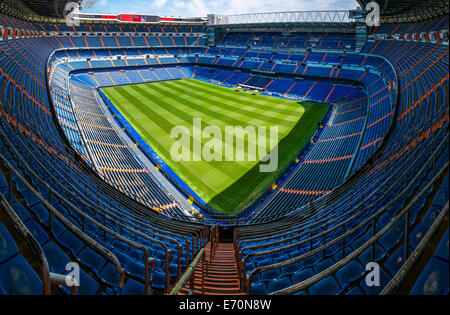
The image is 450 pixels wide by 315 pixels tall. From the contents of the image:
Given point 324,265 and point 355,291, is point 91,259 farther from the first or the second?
point 324,265

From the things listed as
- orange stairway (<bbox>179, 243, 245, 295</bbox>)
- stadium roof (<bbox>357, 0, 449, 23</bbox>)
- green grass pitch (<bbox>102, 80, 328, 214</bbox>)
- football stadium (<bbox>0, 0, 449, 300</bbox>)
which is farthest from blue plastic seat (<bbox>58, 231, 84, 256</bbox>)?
stadium roof (<bbox>357, 0, 449, 23</bbox>)

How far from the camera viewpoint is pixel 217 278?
21.1ft

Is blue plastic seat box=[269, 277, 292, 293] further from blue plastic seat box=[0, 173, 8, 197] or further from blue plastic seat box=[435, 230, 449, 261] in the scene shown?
blue plastic seat box=[0, 173, 8, 197]

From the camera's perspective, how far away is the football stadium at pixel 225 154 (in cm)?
435

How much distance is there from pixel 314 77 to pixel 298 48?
10.3 metres

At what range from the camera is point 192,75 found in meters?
57.0

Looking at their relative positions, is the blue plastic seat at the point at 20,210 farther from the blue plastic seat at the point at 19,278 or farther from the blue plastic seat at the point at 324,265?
the blue plastic seat at the point at 324,265

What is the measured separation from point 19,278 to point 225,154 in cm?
1935

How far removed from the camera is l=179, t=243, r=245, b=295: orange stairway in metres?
5.44

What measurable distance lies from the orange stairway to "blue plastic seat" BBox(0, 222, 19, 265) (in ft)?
8.36

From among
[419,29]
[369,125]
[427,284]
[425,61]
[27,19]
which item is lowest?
[427,284]

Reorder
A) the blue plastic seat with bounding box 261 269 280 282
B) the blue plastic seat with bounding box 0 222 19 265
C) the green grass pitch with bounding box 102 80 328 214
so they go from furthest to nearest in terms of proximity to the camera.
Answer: the green grass pitch with bounding box 102 80 328 214
the blue plastic seat with bounding box 261 269 280 282
the blue plastic seat with bounding box 0 222 19 265

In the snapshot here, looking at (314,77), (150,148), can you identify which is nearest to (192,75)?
(314,77)
